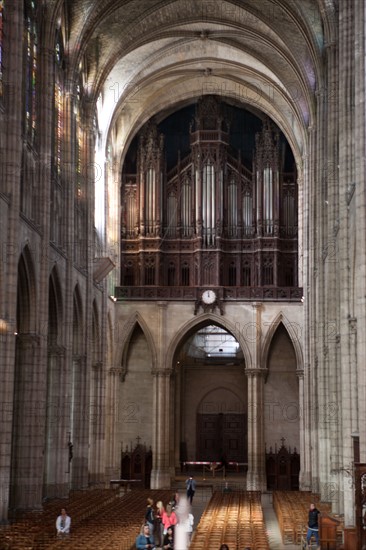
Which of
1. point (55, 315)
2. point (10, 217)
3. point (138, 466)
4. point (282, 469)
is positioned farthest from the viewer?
point (138, 466)

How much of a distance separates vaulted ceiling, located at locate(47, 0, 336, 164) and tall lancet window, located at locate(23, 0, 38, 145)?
1.42 meters

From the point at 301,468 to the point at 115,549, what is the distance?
95.6ft

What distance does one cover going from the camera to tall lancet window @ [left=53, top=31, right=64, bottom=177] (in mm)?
36094

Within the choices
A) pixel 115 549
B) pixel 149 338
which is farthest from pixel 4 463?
pixel 149 338

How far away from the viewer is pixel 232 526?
25406mm

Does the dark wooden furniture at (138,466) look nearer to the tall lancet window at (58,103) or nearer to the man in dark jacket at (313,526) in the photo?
the tall lancet window at (58,103)

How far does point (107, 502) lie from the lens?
3303 cm

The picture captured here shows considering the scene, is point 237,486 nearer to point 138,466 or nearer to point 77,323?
point 138,466

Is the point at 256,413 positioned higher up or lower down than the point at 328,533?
higher up

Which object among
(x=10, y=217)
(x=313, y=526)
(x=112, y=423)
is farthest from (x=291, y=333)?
(x=313, y=526)

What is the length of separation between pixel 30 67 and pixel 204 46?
16.0 metres

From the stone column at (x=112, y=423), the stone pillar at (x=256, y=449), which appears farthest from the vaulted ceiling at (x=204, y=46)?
the stone pillar at (x=256, y=449)

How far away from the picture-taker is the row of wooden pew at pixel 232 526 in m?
21.5

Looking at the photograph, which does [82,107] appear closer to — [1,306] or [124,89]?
[124,89]
